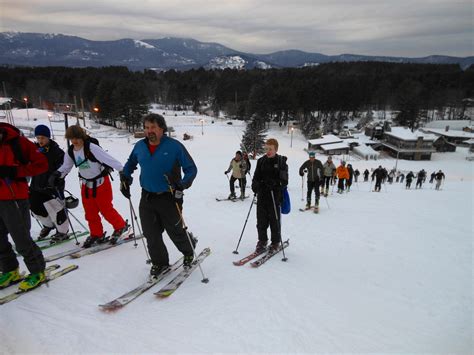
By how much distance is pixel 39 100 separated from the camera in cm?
7038

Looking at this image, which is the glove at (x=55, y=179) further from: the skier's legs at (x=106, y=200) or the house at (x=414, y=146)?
the house at (x=414, y=146)

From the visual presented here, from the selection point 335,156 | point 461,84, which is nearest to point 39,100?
point 335,156

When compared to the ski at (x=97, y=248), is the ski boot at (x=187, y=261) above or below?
above

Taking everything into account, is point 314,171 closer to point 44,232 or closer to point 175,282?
point 175,282

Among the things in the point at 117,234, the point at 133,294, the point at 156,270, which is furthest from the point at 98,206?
the point at 133,294

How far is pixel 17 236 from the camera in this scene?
3.40 metres

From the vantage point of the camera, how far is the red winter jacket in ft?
10.7

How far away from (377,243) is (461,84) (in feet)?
322

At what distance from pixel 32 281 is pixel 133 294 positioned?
48.1 inches

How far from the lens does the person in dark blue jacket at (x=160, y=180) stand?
3715 mm

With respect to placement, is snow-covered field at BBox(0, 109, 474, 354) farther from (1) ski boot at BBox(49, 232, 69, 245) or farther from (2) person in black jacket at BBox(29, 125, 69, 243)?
(2) person in black jacket at BBox(29, 125, 69, 243)

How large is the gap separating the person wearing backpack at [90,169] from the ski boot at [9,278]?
4.13 feet

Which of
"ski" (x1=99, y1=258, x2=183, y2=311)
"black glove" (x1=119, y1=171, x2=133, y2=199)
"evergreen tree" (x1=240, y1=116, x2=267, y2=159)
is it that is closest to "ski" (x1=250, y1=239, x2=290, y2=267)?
"ski" (x1=99, y1=258, x2=183, y2=311)

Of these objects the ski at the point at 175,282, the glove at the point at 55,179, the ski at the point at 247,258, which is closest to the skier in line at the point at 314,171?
the ski at the point at 247,258
